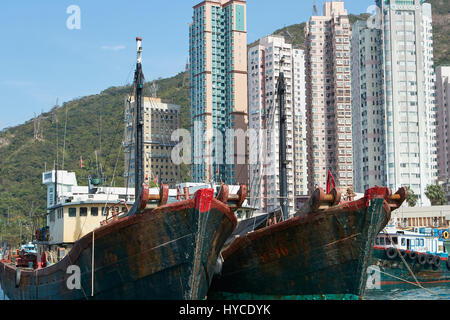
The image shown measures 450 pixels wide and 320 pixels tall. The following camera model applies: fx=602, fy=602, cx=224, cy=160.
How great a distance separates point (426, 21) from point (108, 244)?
92.4 meters

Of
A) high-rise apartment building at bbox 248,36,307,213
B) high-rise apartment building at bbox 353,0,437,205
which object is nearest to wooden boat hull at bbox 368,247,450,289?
high-rise apartment building at bbox 353,0,437,205

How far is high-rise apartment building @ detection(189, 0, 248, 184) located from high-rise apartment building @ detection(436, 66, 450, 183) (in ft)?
139

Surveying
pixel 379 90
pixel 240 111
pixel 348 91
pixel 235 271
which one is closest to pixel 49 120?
pixel 240 111

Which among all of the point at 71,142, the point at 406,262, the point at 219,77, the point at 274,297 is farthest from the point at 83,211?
the point at 71,142

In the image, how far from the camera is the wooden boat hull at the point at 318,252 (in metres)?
21.6

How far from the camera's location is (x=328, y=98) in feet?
410

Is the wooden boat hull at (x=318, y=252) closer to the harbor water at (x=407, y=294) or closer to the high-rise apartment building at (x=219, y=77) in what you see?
the harbor water at (x=407, y=294)

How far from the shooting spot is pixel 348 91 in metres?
124

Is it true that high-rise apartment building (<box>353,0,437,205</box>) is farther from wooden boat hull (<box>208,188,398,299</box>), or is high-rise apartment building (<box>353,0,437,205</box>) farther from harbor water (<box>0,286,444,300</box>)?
wooden boat hull (<box>208,188,398,299</box>)

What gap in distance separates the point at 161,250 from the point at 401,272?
26245mm

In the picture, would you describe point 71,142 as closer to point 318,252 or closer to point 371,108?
point 371,108

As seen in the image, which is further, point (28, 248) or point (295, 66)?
point (295, 66)
